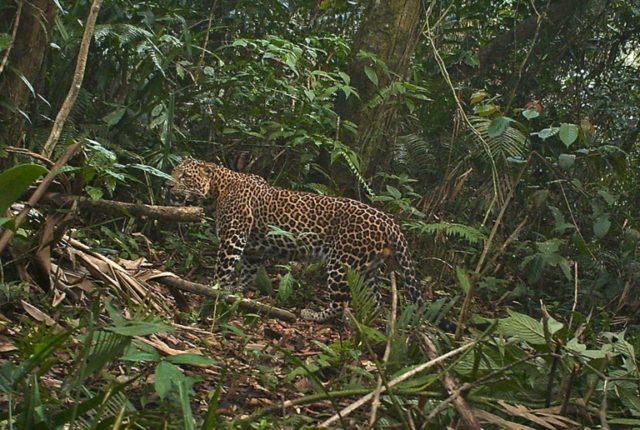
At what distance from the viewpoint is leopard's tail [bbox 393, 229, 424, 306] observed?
749 centimetres

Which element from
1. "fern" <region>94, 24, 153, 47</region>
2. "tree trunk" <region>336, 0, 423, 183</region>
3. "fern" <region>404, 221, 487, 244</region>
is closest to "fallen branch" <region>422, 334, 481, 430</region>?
"fern" <region>404, 221, 487, 244</region>

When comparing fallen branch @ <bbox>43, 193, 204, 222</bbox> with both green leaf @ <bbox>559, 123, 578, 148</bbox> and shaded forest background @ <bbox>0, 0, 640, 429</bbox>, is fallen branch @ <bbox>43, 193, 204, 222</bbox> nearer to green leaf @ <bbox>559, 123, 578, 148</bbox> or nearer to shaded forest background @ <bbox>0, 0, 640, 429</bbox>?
shaded forest background @ <bbox>0, 0, 640, 429</bbox>

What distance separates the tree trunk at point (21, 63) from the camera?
4523 mm

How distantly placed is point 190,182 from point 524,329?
16.2 feet

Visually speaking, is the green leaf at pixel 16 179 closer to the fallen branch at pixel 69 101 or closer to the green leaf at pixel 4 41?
the fallen branch at pixel 69 101

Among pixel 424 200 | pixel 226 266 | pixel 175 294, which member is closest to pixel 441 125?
pixel 424 200

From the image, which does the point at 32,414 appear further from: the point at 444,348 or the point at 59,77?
the point at 59,77

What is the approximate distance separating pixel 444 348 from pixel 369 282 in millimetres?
3759

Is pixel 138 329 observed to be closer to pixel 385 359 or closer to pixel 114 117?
pixel 385 359

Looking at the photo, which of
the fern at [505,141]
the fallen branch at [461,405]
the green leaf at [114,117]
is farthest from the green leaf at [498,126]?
the green leaf at [114,117]

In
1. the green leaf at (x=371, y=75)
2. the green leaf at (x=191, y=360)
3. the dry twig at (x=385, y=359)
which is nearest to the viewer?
the dry twig at (x=385, y=359)

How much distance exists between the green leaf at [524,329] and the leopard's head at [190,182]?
4.79m

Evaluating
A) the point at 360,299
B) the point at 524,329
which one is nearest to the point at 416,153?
the point at 524,329

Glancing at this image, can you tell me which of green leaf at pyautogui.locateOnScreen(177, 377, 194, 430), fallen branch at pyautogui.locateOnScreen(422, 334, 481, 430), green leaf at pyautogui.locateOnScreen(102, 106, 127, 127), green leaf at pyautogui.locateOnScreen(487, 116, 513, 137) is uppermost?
green leaf at pyautogui.locateOnScreen(487, 116, 513, 137)
